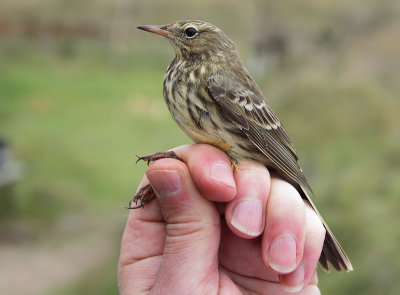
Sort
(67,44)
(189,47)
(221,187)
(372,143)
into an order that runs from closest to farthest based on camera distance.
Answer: (221,187) < (189,47) < (372,143) < (67,44)

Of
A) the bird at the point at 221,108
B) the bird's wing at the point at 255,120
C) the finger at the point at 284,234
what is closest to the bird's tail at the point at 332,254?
the bird at the point at 221,108

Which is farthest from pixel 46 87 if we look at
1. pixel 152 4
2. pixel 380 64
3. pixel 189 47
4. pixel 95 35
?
pixel 189 47

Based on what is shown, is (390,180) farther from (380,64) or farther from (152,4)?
(152,4)

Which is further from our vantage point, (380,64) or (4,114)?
(4,114)

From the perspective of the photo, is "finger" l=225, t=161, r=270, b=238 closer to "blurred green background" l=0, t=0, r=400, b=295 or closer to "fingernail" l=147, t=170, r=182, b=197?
"fingernail" l=147, t=170, r=182, b=197

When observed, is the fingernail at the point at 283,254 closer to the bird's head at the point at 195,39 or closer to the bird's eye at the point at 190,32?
the bird's head at the point at 195,39

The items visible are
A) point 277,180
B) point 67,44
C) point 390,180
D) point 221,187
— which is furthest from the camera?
point 67,44

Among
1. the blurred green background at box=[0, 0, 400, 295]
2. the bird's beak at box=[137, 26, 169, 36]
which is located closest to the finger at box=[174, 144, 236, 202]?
the bird's beak at box=[137, 26, 169, 36]
